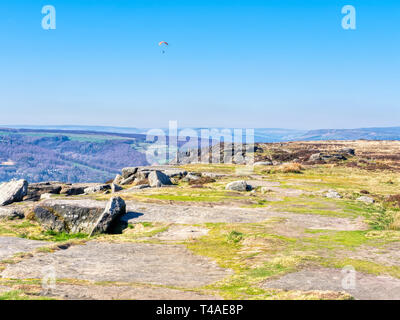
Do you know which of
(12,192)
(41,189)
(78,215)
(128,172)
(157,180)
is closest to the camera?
(78,215)

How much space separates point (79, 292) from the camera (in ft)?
46.4

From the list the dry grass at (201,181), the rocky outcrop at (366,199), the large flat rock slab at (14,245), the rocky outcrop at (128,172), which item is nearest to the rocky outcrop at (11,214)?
the large flat rock slab at (14,245)

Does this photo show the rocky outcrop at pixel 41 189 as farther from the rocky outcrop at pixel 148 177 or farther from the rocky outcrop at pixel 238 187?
the rocky outcrop at pixel 238 187

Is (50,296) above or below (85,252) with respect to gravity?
above

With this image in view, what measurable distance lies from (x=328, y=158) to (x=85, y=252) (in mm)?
86775

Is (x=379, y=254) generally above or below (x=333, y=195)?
above

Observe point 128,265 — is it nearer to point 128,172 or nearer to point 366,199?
point 366,199

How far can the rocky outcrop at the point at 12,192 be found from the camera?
3951cm

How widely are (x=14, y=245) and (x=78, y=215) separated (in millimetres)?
6417

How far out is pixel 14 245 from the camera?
942 inches

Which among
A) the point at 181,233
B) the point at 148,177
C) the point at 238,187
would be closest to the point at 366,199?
the point at 238,187

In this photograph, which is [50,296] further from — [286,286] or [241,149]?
[241,149]
